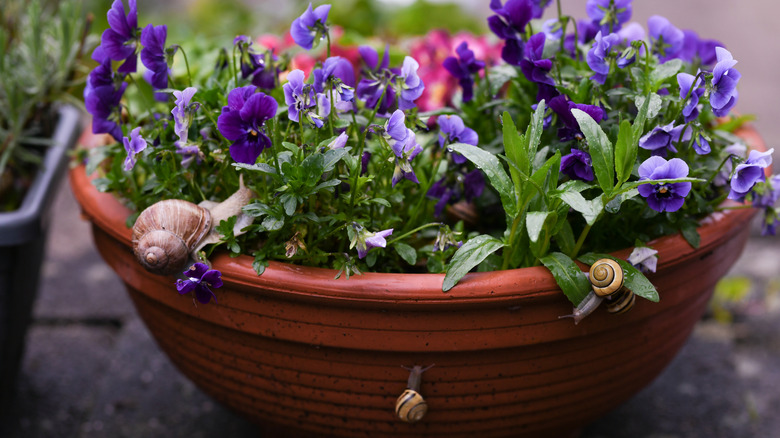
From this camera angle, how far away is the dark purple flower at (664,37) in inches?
44.5

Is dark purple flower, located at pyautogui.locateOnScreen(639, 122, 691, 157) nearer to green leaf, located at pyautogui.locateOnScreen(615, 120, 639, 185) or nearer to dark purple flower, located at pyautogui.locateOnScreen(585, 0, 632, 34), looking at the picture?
green leaf, located at pyautogui.locateOnScreen(615, 120, 639, 185)

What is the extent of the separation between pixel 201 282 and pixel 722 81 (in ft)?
2.31

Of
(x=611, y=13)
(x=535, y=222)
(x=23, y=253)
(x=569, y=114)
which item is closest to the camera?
(x=535, y=222)

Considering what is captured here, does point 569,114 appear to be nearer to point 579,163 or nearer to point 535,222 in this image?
point 579,163

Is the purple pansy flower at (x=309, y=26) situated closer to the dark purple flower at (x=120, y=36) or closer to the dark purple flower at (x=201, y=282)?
the dark purple flower at (x=120, y=36)

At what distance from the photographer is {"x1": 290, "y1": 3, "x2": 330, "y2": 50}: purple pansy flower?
Result: 98cm

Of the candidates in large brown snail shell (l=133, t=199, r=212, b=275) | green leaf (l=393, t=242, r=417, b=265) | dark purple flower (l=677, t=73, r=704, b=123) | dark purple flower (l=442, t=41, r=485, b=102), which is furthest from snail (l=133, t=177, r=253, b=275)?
dark purple flower (l=677, t=73, r=704, b=123)

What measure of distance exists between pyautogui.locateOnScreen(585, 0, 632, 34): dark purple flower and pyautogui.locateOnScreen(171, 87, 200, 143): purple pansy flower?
0.61 m

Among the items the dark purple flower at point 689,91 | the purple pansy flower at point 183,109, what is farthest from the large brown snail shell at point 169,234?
the dark purple flower at point 689,91

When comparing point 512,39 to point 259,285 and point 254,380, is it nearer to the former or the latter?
point 259,285

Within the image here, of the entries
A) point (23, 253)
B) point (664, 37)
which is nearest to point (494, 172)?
point (664, 37)

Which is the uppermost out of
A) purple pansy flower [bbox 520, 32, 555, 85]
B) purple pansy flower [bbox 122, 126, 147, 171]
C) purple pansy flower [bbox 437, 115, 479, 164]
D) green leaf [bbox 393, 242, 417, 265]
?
purple pansy flower [bbox 520, 32, 555, 85]

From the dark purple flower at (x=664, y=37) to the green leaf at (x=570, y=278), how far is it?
43 cm

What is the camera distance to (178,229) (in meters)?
0.93
